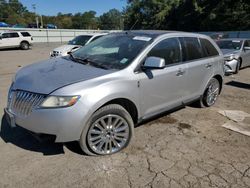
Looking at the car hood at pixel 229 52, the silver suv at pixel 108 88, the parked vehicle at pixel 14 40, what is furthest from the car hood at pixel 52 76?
the parked vehicle at pixel 14 40

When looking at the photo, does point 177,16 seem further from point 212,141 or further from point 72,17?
point 72,17

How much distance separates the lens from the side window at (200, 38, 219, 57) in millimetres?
4973

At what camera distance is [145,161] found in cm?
330

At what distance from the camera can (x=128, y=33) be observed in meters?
4.43

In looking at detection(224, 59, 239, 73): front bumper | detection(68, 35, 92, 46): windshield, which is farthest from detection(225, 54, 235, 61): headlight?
detection(68, 35, 92, 46): windshield

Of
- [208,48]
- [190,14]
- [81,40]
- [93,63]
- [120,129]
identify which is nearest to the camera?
[120,129]

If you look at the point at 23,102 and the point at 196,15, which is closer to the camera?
the point at 23,102

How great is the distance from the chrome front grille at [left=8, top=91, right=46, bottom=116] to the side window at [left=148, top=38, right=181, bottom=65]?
71.6 inches

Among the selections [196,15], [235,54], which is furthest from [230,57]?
[196,15]

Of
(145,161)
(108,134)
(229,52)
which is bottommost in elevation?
(145,161)

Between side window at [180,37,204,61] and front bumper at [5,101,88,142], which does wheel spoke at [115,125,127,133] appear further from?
side window at [180,37,204,61]

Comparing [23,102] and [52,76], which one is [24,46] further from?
[23,102]

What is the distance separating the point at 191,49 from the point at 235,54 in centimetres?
611

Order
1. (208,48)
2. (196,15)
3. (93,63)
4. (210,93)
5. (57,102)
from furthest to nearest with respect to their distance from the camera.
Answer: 1. (196,15)
2. (210,93)
3. (208,48)
4. (93,63)
5. (57,102)
